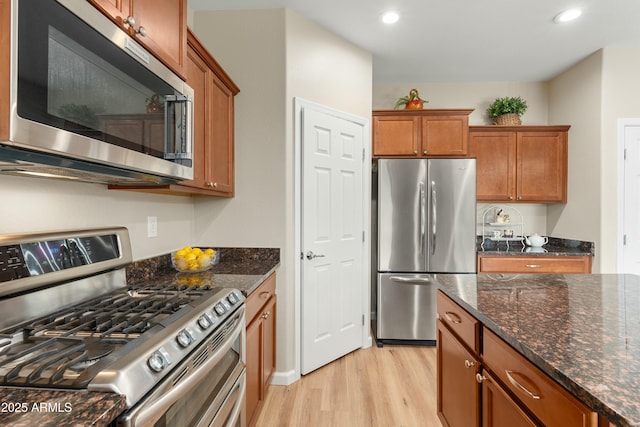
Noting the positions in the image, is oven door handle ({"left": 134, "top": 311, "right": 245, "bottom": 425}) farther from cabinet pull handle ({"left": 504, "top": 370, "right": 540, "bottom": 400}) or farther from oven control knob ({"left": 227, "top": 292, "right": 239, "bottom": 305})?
cabinet pull handle ({"left": 504, "top": 370, "right": 540, "bottom": 400})

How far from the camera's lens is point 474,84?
396cm

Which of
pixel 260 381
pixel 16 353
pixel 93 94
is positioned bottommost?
pixel 260 381

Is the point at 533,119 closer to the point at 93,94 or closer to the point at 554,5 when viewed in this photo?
the point at 554,5

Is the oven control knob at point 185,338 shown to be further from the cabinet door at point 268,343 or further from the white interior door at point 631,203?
the white interior door at point 631,203

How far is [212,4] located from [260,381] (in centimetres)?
262

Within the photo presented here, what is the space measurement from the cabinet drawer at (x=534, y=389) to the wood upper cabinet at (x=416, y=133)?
2.39 m

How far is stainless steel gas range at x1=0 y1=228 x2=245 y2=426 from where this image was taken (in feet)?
2.53

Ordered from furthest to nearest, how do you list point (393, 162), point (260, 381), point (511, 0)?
1. point (393, 162)
2. point (511, 0)
3. point (260, 381)

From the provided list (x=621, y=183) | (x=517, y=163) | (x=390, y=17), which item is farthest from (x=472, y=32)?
(x=621, y=183)

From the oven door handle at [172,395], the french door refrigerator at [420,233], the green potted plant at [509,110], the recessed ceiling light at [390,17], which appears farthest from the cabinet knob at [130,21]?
the green potted plant at [509,110]

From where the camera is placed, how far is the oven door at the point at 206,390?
32.8 inches

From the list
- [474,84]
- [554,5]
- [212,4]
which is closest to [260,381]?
[212,4]

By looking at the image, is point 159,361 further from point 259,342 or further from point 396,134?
point 396,134

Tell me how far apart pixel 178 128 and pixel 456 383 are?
1.64m
